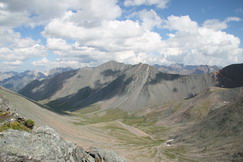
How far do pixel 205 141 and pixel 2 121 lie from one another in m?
103

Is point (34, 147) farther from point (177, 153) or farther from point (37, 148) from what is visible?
point (177, 153)

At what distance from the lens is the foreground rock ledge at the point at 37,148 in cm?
1889

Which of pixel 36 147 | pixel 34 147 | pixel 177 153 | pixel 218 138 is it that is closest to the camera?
pixel 34 147

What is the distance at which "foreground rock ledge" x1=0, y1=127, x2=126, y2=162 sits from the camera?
18891mm

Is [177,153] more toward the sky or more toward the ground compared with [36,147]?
more toward the ground

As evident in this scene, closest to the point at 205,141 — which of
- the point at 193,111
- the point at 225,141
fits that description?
the point at 225,141

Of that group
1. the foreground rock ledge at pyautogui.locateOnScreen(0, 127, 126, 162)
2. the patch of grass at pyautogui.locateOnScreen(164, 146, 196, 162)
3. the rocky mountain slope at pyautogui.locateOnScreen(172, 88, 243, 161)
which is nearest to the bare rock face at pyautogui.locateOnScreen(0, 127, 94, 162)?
the foreground rock ledge at pyautogui.locateOnScreen(0, 127, 126, 162)

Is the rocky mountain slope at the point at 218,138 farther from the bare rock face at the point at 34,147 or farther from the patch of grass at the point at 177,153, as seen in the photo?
the bare rock face at the point at 34,147

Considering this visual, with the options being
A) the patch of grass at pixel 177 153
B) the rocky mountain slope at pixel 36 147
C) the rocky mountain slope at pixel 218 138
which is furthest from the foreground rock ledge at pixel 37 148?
the patch of grass at pixel 177 153

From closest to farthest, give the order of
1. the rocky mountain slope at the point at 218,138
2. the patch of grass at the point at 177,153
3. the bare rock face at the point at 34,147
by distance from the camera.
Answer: the bare rock face at the point at 34,147 → the rocky mountain slope at the point at 218,138 → the patch of grass at the point at 177,153

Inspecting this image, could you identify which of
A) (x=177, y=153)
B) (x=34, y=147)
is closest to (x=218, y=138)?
(x=177, y=153)

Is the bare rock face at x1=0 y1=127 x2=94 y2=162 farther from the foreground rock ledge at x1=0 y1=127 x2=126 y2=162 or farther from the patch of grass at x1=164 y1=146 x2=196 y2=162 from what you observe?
the patch of grass at x1=164 y1=146 x2=196 y2=162

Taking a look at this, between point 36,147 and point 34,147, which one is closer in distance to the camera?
point 34,147

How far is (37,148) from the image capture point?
20.5 m
